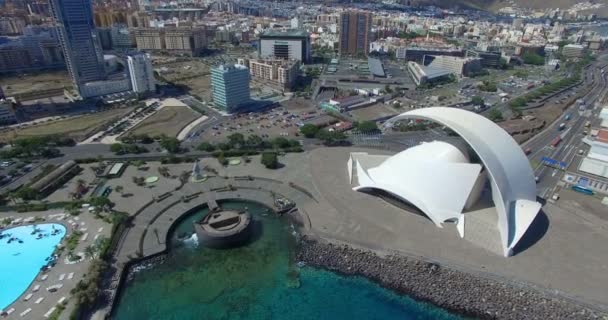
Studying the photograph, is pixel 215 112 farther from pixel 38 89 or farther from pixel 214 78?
pixel 38 89

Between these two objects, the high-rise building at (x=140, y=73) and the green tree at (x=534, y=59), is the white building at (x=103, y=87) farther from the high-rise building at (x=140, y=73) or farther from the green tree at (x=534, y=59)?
the green tree at (x=534, y=59)

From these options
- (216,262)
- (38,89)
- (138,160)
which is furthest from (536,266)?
(38,89)

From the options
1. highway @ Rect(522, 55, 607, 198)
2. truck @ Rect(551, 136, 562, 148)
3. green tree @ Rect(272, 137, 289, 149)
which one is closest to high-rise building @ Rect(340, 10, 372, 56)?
highway @ Rect(522, 55, 607, 198)

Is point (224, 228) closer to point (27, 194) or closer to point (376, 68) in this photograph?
point (27, 194)

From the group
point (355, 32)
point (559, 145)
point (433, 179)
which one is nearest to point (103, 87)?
point (433, 179)

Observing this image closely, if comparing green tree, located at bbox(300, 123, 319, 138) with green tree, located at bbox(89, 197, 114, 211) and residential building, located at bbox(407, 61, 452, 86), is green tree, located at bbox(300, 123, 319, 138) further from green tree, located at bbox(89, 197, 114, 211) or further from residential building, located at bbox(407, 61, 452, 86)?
residential building, located at bbox(407, 61, 452, 86)

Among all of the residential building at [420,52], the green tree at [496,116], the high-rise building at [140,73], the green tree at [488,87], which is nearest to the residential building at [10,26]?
the high-rise building at [140,73]
